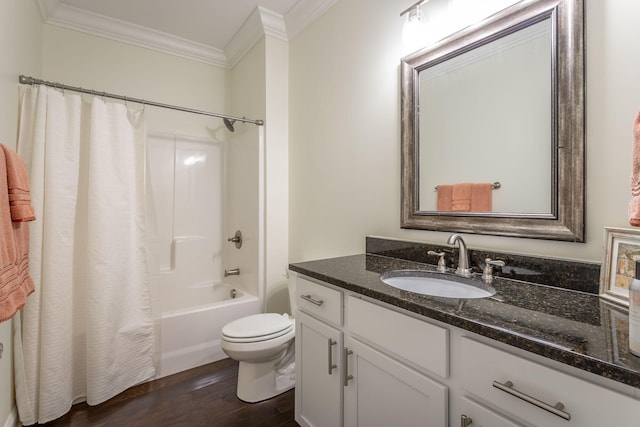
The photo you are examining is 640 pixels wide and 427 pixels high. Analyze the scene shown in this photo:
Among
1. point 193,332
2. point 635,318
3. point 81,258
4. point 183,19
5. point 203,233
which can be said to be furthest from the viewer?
point 203,233

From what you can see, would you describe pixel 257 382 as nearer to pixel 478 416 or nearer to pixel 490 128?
pixel 478 416

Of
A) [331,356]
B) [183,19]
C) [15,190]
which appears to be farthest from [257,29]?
[331,356]

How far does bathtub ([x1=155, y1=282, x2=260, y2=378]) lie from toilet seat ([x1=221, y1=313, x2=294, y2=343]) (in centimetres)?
43

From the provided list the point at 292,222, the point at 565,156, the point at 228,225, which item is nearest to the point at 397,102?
the point at 565,156

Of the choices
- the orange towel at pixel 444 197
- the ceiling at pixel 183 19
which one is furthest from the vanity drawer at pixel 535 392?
the ceiling at pixel 183 19

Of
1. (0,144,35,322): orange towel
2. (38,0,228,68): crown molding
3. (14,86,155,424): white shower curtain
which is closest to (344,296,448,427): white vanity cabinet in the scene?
(0,144,35,322): orange towel

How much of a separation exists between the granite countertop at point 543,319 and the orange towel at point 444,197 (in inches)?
15.1

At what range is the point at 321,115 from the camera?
2.12 metres

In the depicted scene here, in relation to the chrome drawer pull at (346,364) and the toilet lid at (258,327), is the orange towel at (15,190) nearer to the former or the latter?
the toilet lid at (258,327)

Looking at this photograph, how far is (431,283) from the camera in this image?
1.26 metres

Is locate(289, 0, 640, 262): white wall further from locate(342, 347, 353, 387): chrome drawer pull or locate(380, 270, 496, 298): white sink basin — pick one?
locate(342, 347, 353, 387): chrome drawer pull

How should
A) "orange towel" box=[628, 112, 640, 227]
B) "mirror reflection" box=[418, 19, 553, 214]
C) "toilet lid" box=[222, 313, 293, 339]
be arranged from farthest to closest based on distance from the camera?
"toilet lid" box=[222, 313, 293, 339]
"mirror reflection" box=[418, 19, 553, 214]
"orange towel" box=[628, 112, 640, 227]

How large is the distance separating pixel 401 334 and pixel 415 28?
1350 mm

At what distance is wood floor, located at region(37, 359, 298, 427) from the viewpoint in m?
1.62
